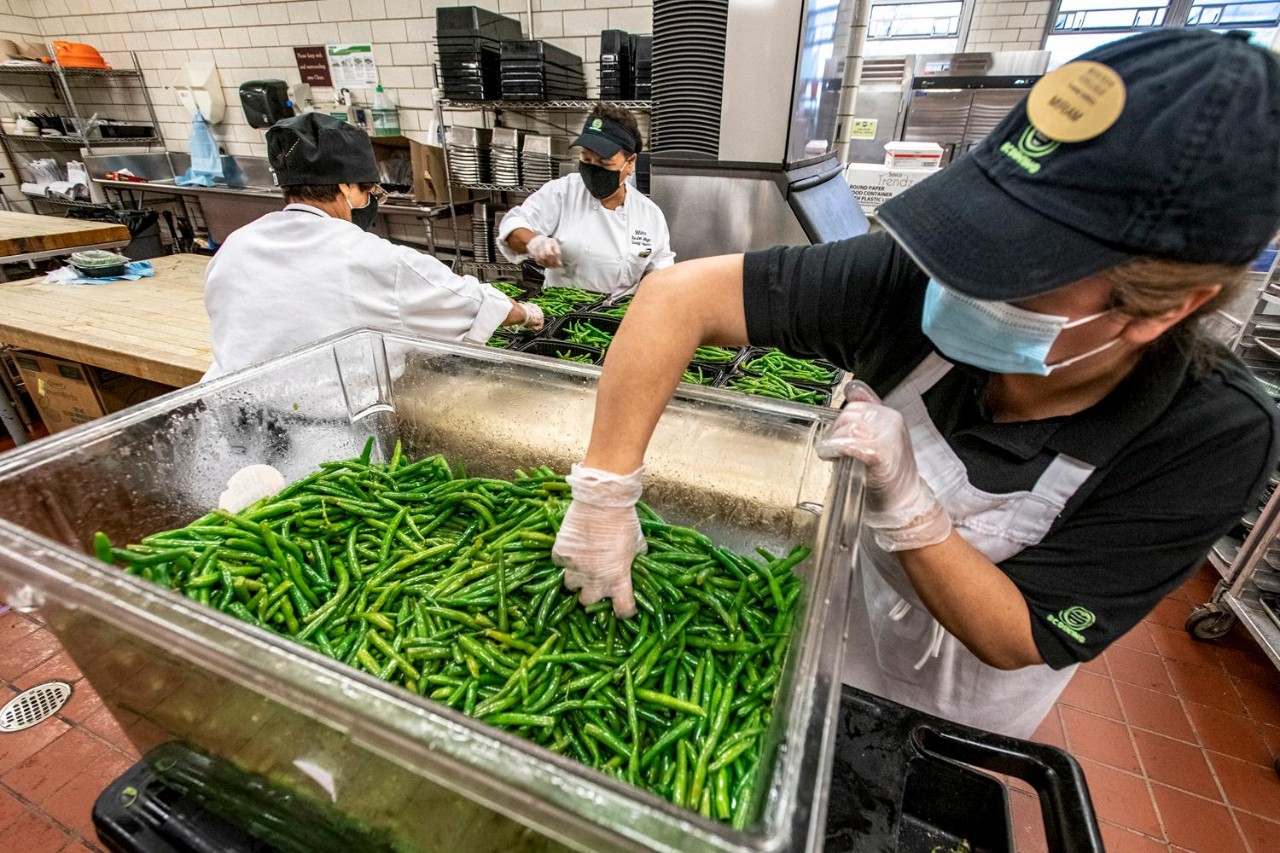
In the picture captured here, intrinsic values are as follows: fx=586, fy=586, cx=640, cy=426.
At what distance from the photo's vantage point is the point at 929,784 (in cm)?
109

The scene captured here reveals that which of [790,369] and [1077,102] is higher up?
[1077,102]

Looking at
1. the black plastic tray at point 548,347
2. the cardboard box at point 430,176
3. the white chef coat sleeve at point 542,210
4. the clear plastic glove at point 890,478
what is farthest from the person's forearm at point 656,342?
the cardboard box at point 430,176

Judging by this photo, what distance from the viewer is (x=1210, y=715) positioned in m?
3.01

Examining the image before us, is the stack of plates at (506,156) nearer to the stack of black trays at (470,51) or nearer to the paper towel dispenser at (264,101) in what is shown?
the stack of black trays at (470,51)

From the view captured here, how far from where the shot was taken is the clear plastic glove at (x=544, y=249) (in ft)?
14.3

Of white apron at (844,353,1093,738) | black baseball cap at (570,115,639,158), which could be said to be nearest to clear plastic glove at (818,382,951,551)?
white apron at (844,353,1093,738)

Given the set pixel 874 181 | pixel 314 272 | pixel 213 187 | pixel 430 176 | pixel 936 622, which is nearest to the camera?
pixel 936 622

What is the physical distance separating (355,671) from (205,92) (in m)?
11.2

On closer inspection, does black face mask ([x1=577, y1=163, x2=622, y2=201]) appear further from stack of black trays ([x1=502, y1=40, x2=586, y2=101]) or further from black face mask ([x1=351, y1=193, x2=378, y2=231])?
stack of black trays ([x1=502, y1=40, x2=586, y2=101])

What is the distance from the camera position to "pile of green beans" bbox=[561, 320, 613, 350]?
3.05m

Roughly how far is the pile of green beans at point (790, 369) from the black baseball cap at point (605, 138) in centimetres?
181

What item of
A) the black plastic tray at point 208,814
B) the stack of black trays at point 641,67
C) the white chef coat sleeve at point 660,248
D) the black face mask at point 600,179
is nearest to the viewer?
the black plastic tray at point 208,814

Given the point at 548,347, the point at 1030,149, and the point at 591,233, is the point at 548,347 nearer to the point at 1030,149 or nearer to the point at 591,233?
the point at 591,233

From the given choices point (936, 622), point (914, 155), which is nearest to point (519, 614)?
point (936, 622)
